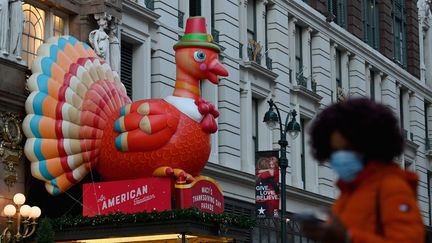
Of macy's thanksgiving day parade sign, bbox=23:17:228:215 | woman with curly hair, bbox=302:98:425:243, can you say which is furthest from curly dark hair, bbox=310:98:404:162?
macy's thanksgiving day parade sign, bbox=23:17:228:215

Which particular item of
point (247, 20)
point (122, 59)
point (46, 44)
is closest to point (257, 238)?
point (122, 59)

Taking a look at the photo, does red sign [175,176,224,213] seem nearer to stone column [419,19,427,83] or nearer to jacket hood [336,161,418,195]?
jacket hood [336,161,418,195]

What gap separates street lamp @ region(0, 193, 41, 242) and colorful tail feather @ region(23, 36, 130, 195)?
3.28 ft

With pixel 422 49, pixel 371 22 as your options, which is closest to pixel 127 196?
pixel 371 22

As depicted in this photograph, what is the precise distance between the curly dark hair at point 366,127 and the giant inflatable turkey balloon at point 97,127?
16530 millimetres

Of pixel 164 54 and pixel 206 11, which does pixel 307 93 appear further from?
pixel 164 54

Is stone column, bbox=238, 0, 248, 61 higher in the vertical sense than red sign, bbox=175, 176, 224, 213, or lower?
higher

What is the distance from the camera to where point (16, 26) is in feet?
72.5

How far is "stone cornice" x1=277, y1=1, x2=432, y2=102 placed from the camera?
1594 inches

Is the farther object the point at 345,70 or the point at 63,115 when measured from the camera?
the point at 345,70

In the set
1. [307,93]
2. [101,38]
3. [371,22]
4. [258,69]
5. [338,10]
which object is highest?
[371,22]

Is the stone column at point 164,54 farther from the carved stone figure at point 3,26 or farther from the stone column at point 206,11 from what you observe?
the carved stone figure at point 3,26

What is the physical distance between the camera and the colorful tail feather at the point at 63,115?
2152cm

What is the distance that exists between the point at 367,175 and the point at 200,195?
17.1 meters
